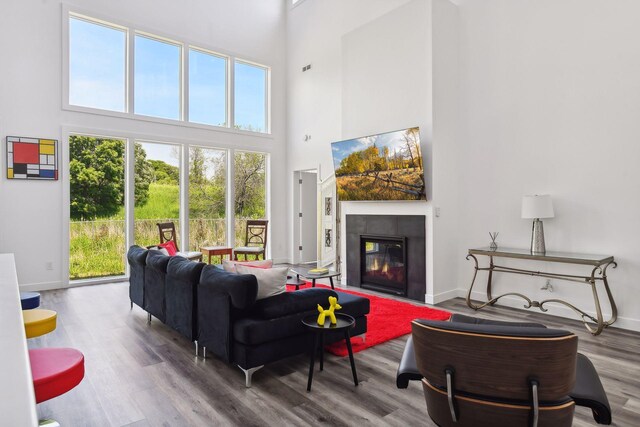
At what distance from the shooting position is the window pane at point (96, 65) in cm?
639

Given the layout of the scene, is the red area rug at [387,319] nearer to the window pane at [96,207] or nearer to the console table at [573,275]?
the console table at [573,275]

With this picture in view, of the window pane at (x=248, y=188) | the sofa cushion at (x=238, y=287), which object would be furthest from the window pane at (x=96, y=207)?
the sofa cushion at (x=238, y=287)

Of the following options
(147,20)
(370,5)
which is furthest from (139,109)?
(370,5)

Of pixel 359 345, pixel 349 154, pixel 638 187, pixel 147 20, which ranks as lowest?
pixel 359 345

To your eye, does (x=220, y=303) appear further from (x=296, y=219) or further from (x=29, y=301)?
(x=296, y=219)

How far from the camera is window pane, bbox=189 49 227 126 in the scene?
771 centimetres

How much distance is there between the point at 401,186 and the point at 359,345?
2581mm

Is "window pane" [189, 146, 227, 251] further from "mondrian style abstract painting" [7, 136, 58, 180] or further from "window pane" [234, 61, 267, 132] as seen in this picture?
"mondrian style abstract painting" [7, 136, 58, 180]

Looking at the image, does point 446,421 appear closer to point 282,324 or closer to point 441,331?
point 441,331

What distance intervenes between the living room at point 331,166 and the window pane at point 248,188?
0.17ft

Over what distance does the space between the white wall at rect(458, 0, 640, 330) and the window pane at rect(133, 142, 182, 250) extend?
519 centimetres

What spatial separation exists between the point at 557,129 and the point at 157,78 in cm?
662

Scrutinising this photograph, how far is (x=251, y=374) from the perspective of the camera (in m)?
2.89

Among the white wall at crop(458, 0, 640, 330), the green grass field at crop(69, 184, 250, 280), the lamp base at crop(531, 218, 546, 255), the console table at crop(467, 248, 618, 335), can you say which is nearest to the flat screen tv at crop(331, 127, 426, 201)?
the white wall at crop(458, 0, 640, 330)
